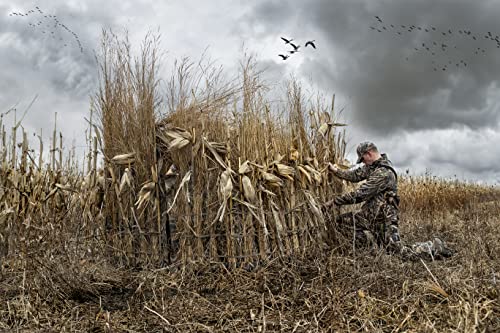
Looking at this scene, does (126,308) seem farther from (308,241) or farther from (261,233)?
(308,241)

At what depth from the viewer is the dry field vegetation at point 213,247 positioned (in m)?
3.76

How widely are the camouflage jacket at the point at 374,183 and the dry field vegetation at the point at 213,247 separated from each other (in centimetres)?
24

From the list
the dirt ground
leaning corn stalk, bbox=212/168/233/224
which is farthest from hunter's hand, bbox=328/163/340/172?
leaning corn stalk, bbox=212/168/233/224

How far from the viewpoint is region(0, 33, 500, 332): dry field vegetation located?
376 centimetres

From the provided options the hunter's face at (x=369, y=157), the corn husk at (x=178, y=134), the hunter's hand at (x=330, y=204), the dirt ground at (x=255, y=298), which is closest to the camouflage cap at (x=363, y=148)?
the hunter's face at (x=369, y=157)

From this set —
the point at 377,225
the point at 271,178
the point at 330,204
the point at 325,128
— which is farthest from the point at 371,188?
the point at 271,178

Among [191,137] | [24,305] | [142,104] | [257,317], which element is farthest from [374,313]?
[142,104]

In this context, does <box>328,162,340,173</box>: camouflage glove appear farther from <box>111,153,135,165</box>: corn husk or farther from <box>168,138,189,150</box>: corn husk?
<box>111,153,135,165</box>: corn husk

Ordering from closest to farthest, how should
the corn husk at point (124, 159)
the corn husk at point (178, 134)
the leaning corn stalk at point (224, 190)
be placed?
the leaning corn stalk at point (224, 190), the corn husk at point (178, 134), the corn husk at point (124, 159)

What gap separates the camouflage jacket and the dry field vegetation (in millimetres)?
241

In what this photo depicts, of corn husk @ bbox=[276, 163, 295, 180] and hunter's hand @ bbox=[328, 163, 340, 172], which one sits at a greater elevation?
hunter's hand @ bbox=[328, 163, 340, 172]

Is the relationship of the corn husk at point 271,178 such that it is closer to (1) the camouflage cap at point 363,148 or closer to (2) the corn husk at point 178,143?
(2) the corn husk at point 178,143

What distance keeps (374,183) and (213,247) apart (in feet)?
7.91

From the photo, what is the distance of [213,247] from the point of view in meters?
4.95
